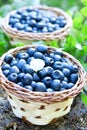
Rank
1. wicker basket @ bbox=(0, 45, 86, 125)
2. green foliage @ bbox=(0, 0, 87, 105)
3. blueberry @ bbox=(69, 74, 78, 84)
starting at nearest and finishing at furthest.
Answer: wicker basket @ bbox=(0, 45, 86, 125), blueberry @ bbox=(69, 74, 78, 84), green foliage @ bbox=(0, 0, 87, 105)

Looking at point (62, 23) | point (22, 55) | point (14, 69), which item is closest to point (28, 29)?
point (62, 23)

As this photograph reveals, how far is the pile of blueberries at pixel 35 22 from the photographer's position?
173 centimetres

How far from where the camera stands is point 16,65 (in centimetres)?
136

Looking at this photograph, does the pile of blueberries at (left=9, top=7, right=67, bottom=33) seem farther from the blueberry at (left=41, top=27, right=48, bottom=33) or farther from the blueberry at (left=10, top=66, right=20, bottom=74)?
the blueberry at (left=10, top=66, right=20, bottom=74)

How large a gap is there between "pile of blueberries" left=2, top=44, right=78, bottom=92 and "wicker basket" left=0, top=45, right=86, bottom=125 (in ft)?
0.10

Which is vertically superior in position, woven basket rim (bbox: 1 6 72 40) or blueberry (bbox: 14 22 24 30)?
blueberry (bbox: 14 22 24 30)

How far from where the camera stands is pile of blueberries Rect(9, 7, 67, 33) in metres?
1.73

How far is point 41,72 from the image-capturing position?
1.31 metres

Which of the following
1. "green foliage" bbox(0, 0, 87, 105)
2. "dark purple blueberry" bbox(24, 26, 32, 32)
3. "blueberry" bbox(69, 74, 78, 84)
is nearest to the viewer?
"blueberry" bbox(69, 74, 78, 84)

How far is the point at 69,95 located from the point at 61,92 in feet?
0.10

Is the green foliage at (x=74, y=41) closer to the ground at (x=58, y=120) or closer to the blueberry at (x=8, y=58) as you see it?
the ground at (x=58, y=120)

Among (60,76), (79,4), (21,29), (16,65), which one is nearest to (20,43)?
(21,29)

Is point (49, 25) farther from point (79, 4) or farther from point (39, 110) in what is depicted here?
point (79, 4)

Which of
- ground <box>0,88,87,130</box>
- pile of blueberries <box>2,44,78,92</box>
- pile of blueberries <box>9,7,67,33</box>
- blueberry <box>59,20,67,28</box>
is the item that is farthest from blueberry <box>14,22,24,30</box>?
ground <box>0,88,87,130</box>
